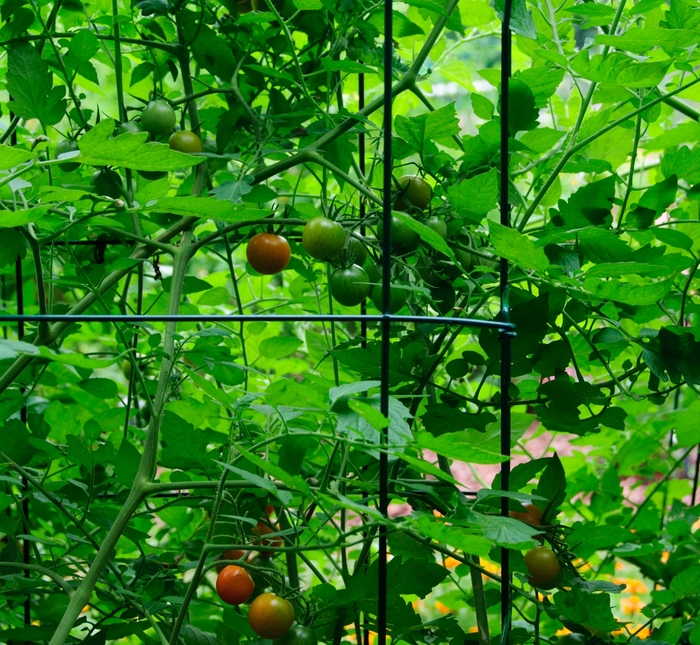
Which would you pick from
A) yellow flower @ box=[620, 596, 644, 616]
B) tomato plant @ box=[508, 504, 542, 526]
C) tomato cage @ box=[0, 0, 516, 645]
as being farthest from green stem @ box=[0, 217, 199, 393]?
yellow flower @ box=[620, 596, 644, 616]

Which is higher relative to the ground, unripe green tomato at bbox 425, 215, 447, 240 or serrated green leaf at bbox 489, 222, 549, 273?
serrated green leaf at bbox 489, 222, 549, 273

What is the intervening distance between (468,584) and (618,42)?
1287 millimetres

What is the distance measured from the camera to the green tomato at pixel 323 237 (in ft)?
2.26

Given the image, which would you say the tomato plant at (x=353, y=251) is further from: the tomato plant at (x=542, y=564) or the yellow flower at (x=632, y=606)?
the yellow flower at (x=632, y=606)

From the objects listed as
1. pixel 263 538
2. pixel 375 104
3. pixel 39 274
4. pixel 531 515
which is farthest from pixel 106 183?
pixel 531 515

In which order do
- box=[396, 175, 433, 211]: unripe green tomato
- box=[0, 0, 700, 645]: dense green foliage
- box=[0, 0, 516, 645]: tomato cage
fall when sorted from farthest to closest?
box=[396, 175, 433, 211]: unripe green tomato < box=[0, 0, 700, 645]: dense green foliage < box=[0, 0, 516, 645]: tomato cage

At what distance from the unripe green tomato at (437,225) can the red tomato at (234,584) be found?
0.36 m

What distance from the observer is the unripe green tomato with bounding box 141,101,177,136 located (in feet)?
2.63

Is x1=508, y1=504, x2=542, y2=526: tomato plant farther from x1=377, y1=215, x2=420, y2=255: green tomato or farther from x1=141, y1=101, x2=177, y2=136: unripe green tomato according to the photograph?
x1=141, y1=101, x2=177, y2=136: unripe green tomato

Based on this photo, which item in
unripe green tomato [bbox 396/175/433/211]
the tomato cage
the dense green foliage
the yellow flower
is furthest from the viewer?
the yellow flower

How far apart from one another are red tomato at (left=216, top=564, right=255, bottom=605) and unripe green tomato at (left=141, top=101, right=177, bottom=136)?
441 mm

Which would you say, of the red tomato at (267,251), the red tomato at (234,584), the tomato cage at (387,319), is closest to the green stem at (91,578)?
the tomato cage at (387,319)

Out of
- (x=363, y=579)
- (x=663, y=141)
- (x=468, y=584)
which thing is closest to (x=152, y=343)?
(x=363, y=579)

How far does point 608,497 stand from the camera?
1173 mm
